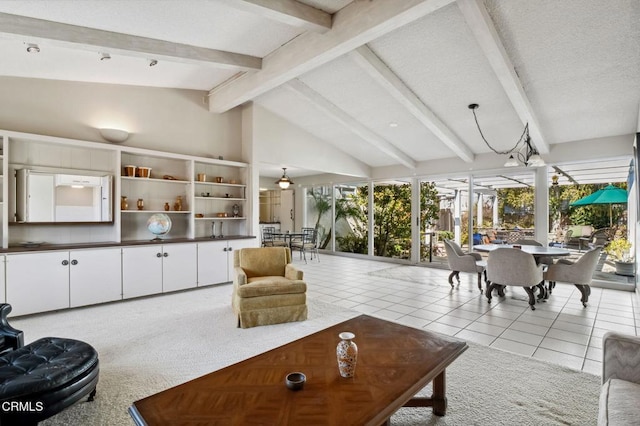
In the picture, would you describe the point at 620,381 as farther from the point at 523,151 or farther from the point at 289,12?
the point at 523,151

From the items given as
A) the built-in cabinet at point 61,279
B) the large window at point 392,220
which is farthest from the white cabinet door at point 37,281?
the large window at point 392,220

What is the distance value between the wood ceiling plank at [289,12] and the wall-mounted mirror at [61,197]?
126 inches

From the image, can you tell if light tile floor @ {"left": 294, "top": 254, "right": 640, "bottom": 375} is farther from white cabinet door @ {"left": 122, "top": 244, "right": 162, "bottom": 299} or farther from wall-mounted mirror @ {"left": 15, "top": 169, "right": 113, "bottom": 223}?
wall-mounted mirror @ {"left": 15, "top": 169, "right": 113, "bottom": 223}

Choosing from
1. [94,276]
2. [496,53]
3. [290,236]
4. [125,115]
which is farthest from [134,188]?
[496,53]

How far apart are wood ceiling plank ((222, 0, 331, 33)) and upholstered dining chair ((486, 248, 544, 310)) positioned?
11.7 ft

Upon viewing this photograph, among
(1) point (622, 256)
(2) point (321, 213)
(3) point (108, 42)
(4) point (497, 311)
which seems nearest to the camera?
(3) point (108, 42)

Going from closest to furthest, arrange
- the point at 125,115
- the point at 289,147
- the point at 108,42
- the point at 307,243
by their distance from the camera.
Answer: the point at 108,42, the point at 125,115, the point at 289,147, the point at 307,243

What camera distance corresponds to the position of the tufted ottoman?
161 cm

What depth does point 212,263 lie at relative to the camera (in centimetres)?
539

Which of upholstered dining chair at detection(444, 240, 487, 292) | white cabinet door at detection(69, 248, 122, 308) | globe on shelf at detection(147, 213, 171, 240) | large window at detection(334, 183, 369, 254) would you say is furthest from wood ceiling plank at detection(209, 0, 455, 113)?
large window at detection(334, 183, 369, 254)

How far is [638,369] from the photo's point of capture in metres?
1.57

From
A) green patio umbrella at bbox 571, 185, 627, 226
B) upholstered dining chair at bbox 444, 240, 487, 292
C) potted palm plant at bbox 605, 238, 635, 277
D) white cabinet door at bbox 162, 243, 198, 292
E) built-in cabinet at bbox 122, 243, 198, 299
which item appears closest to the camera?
built-in cabinet at bbox 122, 243, 198, 299

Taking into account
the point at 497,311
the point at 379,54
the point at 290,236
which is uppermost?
the point at 379,54

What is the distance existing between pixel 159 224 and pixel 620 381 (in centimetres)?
527
